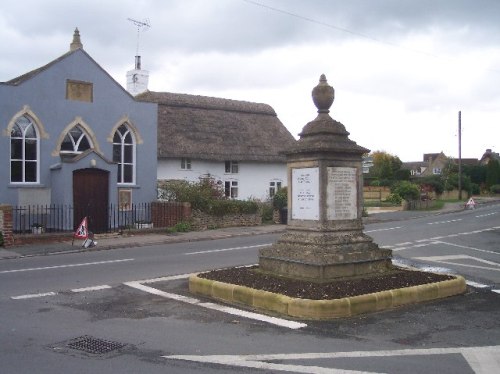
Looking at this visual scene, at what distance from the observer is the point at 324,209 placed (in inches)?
416

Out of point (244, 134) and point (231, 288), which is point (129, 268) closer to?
point (231, 288)

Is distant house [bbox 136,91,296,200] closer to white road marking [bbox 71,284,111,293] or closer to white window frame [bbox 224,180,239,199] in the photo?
white window frame [bbox 224,180,239,199]

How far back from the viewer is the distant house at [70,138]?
22078mm

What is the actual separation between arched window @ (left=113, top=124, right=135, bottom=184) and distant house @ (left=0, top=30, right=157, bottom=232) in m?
0.05

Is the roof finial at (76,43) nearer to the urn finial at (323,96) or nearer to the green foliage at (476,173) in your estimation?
the urn finial at (323,96)

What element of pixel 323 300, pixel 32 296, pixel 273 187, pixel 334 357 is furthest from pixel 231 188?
pixel 334 357

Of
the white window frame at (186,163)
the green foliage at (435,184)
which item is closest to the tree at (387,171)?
the green foliage at (435,184)

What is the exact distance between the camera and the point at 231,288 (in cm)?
955

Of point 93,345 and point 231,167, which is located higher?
point 231,167

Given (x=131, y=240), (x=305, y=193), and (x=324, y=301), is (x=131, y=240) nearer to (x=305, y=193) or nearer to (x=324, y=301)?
(x=305, y=193)

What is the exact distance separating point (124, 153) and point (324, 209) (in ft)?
55.3

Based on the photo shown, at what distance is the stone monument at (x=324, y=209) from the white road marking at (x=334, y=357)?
3.45m

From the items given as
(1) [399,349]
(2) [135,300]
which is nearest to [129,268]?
(2) [135,300]

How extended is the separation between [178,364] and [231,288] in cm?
347
